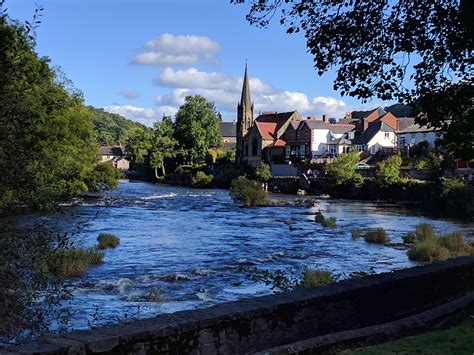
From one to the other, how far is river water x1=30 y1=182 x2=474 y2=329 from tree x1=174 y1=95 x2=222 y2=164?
64.0 m

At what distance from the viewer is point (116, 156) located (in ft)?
532

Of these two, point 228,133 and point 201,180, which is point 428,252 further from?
point 228,133

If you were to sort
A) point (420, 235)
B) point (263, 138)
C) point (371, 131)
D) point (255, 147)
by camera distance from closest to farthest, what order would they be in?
point (420, 235) → point (371, 131) → point (263, 138) → point (255, 147)

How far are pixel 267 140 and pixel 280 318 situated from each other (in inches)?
3848

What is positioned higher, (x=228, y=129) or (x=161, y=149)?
(x=228, y=129)

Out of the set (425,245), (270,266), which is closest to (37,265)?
(270,266)

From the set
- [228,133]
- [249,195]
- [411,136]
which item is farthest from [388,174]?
[228,133]

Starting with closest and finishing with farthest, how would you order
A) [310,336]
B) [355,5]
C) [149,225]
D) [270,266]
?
1. [310,336]
2. [355,5]
3. [270,266]
4. [149,225]

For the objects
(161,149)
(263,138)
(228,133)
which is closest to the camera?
(263,138)

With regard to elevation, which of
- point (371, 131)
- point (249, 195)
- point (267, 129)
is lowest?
point (249, 195)

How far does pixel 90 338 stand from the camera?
5.08 m

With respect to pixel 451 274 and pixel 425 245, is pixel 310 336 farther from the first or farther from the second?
pixel 425 245

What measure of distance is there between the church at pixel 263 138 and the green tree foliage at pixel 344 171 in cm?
2822

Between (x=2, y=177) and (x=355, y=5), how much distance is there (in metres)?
6.48
